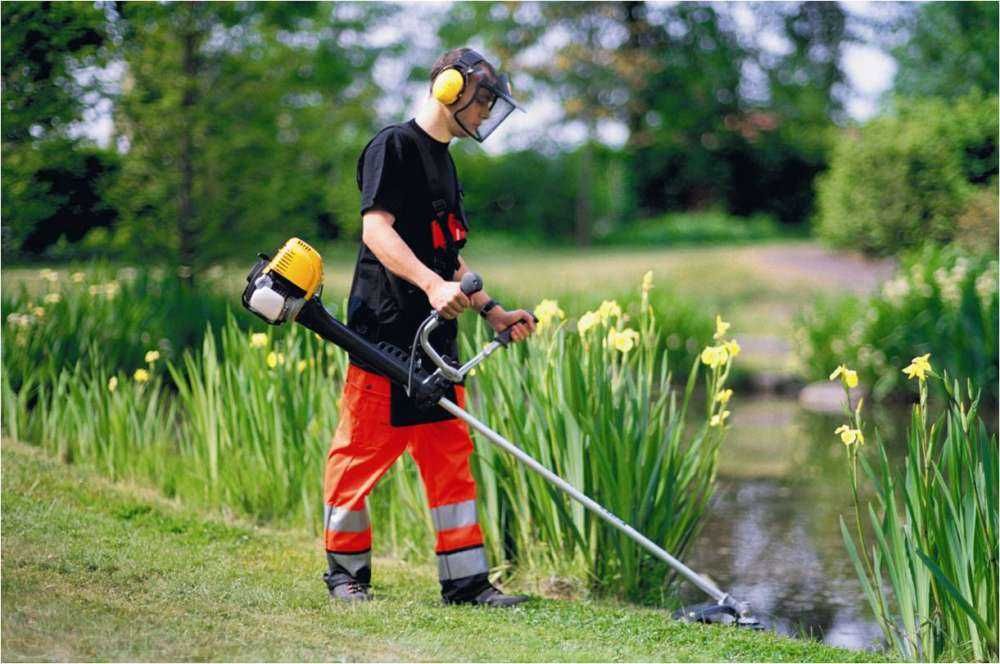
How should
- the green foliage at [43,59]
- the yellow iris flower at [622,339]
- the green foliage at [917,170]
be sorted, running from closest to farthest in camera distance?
the yellow iris flower at [622,339] → the green foliage at [43,59] → the green foliage at [917,170]

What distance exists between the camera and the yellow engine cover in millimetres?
3791

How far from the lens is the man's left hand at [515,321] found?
3.96 meters

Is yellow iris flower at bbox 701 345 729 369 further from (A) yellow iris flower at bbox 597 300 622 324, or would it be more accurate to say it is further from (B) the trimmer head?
Result: (B) the trimmer head

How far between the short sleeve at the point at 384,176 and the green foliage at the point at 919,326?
6.21 metres

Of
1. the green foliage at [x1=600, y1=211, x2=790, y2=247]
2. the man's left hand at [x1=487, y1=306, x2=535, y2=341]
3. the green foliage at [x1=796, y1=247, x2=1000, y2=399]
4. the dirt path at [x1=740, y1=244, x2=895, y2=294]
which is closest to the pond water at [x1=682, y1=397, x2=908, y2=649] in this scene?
the green foliage at [x1=796, y1=247, x2=1000, y2=399]

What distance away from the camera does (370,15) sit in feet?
80.5

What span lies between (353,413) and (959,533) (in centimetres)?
178

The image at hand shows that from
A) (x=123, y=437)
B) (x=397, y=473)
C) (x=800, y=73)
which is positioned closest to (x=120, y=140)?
(x=123, y=437)

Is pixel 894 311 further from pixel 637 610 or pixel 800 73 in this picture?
Answer: pixel 800 73

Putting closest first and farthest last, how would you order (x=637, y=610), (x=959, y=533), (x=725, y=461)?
(x=959, y=533) → (x=637, y=610) → (x=725, y=461)

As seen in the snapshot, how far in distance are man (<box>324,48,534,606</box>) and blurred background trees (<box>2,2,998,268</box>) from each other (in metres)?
2.39

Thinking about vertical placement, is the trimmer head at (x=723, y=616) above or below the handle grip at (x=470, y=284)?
below

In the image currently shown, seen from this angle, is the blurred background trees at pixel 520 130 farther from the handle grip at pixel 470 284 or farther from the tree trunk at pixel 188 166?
the handle grip at pixel 470 284

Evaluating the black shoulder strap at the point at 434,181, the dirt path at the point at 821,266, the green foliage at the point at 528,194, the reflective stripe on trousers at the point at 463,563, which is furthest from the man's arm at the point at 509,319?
the green foliage at the point at 528,194
